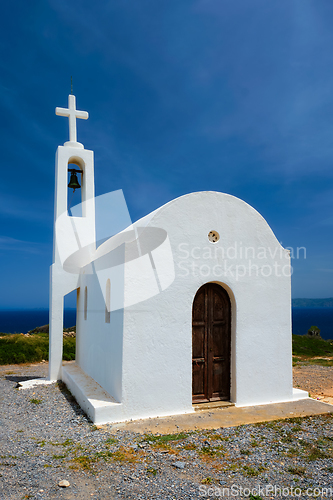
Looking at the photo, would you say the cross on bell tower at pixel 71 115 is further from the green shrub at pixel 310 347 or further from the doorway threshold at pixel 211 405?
the green shrub at pixel 310 347

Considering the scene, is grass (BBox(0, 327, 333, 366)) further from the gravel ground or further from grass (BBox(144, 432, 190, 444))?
grass (BBox(144, 432, 190, 444))

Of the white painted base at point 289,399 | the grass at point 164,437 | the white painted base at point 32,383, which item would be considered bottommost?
the white painted base at point 32,383

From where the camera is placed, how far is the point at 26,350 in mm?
16672

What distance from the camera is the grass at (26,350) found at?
16.0m

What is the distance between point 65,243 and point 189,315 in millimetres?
5363

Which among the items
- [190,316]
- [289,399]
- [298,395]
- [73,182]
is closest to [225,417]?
[190,316]

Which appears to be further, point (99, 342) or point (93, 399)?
point (99, 342)

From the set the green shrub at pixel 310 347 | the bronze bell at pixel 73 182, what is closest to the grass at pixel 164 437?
the bronze bell at pixel 73 182

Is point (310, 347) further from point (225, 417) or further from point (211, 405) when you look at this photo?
point (225, 417)

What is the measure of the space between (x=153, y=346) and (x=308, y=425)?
3.17 metres

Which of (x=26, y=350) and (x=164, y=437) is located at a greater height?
(x=164, y=437)

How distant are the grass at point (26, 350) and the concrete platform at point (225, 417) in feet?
35.7

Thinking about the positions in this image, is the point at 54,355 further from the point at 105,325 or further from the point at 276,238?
the point at 276,238

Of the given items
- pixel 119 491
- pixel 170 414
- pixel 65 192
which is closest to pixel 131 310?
pixel 170 414
